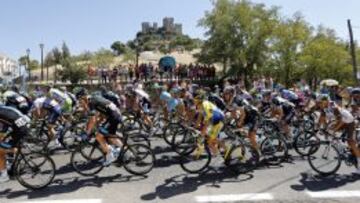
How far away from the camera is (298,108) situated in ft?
53.7

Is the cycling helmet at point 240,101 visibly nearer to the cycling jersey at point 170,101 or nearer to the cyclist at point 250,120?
the cyclist at point 250,120

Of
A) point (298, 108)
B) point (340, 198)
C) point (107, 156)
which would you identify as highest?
point (298, 108)

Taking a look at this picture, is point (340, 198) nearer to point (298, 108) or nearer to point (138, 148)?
point (138, 148)

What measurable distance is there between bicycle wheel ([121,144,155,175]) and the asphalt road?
0.22 m

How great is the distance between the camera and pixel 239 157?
464 inches

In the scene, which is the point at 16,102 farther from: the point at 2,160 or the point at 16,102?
the point at 2,160

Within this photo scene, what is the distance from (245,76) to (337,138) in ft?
109

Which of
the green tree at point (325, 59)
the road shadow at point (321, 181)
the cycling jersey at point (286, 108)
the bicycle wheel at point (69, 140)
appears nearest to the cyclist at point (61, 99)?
the bicycle wheel at point (69, 140)

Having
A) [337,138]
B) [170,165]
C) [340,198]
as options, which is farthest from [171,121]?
[340,198]

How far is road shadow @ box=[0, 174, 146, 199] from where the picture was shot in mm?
10094

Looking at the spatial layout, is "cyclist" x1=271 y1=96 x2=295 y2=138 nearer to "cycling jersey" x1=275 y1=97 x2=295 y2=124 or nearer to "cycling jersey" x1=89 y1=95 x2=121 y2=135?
"cycling jersey" x1=275 y1=97 x2=295 y2=124

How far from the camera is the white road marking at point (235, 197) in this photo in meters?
9.69

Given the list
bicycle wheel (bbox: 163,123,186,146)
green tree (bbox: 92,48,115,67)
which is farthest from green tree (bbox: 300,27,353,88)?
bicycle wheel (bbox: 163,123,186,146)

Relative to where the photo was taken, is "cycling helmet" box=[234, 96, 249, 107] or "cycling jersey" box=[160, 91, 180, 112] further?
"cycling jersey" box=[160, 91, 180, 112]
